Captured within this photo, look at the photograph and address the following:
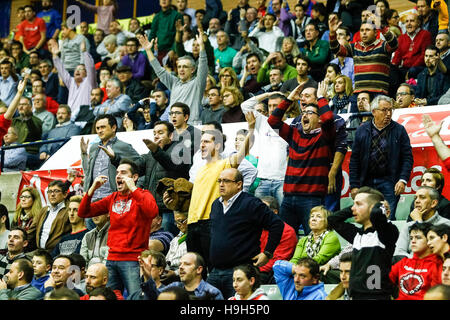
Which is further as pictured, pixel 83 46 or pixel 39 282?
pixel 83 46

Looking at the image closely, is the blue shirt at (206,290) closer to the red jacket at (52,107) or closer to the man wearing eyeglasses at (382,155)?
the man wearing eyeglasses at (382,155)

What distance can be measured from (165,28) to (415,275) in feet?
35.0

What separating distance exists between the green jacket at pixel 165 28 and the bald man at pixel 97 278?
30.1 ft

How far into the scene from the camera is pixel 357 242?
6723 millimetres

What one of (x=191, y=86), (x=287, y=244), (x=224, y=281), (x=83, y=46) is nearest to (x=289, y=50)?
(x=191, y=86)

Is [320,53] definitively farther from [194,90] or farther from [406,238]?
[406,238]

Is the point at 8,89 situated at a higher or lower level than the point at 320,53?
lower

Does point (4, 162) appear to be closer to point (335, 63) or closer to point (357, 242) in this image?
point (335, 63)

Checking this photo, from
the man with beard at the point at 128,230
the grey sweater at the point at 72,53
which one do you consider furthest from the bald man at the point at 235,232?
the grey sweater at the point at 72,53

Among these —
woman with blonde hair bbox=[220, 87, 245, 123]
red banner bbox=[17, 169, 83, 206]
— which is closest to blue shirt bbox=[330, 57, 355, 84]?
woman with blonde hair bbox=[220, 87, 245, 123]

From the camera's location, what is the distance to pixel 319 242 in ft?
26.9

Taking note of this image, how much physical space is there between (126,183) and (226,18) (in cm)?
950

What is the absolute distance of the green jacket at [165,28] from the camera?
16438 millimetres

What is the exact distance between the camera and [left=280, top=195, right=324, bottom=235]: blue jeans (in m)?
8.60
